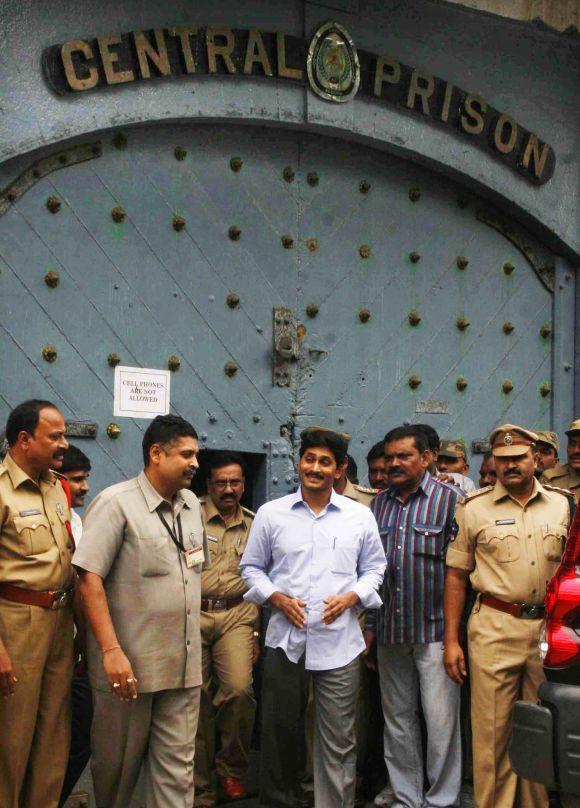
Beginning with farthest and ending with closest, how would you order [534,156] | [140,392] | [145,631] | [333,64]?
[534,156] < [333,64] < [140,392] < [145,631]

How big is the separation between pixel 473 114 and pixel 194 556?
4.51 meters

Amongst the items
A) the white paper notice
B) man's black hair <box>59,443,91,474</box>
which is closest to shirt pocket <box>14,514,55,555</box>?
man's black hair <box>59,443,91,474</box>

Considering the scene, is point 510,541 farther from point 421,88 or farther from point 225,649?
point 421,88

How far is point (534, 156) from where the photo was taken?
8.97 m

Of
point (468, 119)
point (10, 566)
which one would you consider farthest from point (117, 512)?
point (468, 119)

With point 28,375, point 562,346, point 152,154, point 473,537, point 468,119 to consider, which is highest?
point 468,119

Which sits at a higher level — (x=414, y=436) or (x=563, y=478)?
(x=414, y=436)

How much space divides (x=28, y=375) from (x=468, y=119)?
377cm

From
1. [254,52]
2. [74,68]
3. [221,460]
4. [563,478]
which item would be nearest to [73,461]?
[221,460]

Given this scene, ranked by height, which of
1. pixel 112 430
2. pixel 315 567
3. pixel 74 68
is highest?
pixel 74 68

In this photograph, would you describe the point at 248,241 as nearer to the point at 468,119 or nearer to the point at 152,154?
the point at 152,154

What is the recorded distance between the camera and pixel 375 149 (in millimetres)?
8438

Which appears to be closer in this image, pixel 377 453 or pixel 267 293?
pixel 377 453

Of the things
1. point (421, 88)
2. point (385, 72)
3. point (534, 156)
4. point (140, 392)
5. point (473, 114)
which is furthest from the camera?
point (534, 156)
